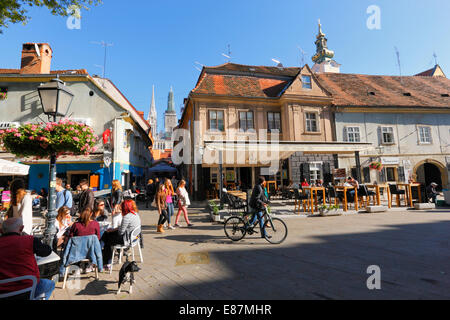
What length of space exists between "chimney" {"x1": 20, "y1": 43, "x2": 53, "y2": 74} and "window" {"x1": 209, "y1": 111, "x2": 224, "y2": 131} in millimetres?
13963

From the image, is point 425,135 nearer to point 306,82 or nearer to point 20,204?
point 306,82

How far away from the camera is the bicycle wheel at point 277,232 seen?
5.94 meters

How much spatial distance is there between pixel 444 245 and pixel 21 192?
373 inches

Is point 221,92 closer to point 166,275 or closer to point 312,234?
point 312,234

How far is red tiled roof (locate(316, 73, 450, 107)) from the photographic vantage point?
19.5 meters

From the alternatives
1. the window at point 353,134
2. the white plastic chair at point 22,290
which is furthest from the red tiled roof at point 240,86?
the white plastic chair at point 22,290

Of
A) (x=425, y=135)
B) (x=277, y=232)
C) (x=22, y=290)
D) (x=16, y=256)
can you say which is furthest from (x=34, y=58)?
(x=425, y=135)

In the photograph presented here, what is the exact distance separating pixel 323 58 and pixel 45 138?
51.0m

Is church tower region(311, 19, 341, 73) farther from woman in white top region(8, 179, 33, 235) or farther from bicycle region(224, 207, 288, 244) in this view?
woman in white top region(8, 179, 33, 235)

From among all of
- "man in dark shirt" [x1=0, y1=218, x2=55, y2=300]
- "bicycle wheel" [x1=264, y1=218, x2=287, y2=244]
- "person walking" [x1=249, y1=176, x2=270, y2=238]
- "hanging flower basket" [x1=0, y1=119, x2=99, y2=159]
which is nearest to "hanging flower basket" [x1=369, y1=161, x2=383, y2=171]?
"bicycle wheel" [x1=264, y1=218, x2=287, y2=244]

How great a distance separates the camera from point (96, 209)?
19.3 feet

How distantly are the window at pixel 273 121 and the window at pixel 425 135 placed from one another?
12.6 meters

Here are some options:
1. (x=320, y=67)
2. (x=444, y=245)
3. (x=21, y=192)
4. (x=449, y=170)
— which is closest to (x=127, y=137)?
(x=21, y=192)

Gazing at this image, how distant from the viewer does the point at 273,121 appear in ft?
60.0
